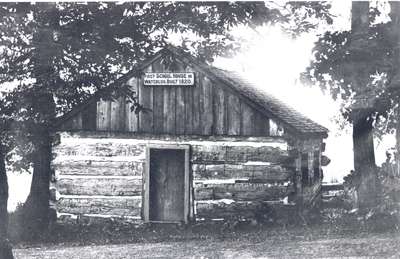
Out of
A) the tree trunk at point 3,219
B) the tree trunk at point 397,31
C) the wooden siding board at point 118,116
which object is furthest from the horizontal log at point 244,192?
the tree trunk at point 3,219

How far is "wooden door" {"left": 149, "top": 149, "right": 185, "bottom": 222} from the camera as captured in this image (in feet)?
46.9

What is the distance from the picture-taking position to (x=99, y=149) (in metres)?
14.3

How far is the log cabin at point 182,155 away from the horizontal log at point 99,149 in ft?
0.09

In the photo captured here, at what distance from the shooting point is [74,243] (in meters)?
12.1

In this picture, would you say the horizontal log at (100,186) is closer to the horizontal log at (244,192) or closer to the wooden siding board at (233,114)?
the horizontal log at (244,192)

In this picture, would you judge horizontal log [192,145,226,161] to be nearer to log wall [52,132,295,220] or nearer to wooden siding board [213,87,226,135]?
log wall [52,132,295,220]

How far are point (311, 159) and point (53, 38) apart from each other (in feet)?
31.1

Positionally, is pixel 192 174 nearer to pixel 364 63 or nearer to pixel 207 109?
pixel 207 109

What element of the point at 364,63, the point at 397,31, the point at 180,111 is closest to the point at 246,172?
the point at 180,111

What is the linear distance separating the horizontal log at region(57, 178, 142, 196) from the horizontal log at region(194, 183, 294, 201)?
176 centimetres

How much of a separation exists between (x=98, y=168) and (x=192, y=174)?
261 centimetres

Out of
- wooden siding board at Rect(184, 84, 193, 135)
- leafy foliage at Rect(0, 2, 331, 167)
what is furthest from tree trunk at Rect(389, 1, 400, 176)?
wooden siding board at Rect(184, 84, 193, 135)

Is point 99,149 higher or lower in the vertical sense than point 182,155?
higher

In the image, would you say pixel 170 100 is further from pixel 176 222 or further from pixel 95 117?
pixel 176 222
